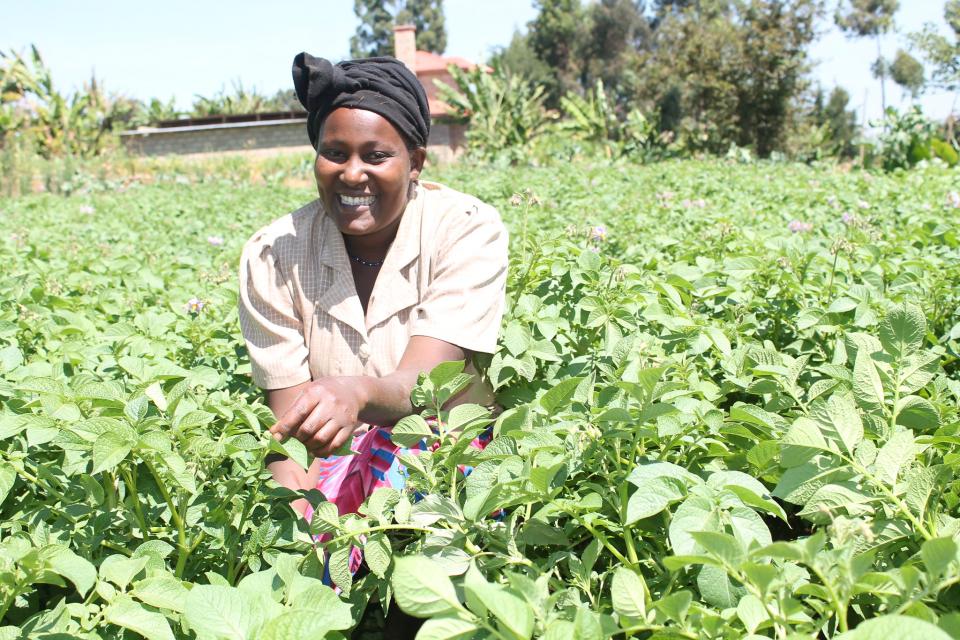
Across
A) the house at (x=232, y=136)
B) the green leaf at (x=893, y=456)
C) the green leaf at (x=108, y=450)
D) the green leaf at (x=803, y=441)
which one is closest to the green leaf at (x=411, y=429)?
the green leaf at (x=108, y=450)

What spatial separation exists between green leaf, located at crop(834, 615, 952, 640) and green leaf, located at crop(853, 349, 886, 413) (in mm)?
597

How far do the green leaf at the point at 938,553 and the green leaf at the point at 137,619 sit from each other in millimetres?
873

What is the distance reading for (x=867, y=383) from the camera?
1267mm

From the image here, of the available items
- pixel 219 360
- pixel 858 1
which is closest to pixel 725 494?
pixel 219 360

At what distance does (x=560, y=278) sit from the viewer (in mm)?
2385

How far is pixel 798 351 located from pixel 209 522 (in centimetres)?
144

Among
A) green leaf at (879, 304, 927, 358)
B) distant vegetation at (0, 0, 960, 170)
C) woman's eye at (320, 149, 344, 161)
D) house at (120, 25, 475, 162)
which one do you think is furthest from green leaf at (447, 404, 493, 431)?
house at (120, 25, 475, 162)

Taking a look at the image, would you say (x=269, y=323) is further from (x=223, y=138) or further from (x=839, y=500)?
(x=223, y=138)

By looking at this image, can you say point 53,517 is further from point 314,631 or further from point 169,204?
point 169,204

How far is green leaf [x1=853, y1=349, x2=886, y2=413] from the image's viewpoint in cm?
126

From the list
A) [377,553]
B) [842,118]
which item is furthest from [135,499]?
[842,118]

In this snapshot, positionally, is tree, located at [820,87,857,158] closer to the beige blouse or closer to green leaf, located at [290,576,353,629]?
the beige blouse

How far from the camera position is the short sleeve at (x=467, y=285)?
1914 mm

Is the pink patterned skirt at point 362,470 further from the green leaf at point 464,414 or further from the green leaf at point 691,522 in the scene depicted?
the green leaf at point 691,522
